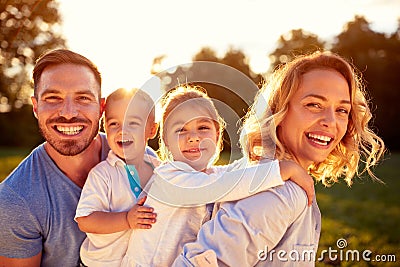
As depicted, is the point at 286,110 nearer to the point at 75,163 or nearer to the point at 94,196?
the point at 94,196

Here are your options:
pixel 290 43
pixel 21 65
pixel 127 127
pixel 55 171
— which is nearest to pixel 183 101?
pixel 127 127

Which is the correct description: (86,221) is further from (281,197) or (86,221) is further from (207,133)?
(281,197)

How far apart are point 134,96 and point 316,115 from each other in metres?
1.07

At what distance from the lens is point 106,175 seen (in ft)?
11.1

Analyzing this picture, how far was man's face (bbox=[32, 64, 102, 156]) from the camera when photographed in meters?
3.70

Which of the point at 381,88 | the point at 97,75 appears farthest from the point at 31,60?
the point at 97,75

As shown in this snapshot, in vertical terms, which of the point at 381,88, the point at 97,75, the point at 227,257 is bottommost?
the point at 227,257

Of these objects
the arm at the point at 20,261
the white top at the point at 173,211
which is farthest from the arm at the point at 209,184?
the arm at the point at 20,261

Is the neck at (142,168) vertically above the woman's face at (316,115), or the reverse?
the woman's face at (316,115)

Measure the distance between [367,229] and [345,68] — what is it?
19.3 ft

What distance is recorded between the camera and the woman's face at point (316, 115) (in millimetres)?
2980

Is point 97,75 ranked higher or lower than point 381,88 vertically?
lower

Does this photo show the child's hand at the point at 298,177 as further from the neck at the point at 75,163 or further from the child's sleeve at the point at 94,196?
the neck at the point at 75,163

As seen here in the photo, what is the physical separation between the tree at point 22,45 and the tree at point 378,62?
17.4 metres
